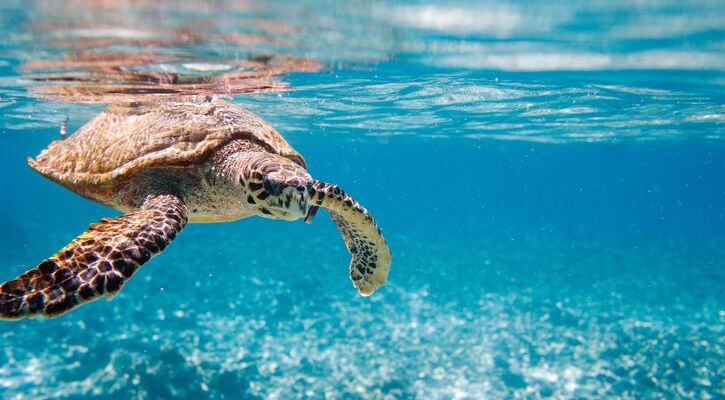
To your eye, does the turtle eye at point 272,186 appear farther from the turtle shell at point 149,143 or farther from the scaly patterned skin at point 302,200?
the turtle shell at point 149,143

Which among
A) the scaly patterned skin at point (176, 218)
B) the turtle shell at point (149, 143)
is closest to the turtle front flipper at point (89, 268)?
the scaly patterned skin at point (176, 218)

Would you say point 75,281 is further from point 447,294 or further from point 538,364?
point 447,294

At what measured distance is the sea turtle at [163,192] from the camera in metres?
3.46

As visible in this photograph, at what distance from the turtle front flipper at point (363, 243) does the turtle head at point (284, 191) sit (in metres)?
0.49

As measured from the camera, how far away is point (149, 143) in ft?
19.7

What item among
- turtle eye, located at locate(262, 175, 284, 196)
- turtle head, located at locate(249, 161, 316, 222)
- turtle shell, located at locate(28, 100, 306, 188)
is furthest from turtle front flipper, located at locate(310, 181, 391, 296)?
turtle shell, located at locate(28, 100, 306, 188)

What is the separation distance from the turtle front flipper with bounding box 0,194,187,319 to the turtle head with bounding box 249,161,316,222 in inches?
34.1

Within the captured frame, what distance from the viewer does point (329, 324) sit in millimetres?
11859

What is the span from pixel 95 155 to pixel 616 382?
9771mm

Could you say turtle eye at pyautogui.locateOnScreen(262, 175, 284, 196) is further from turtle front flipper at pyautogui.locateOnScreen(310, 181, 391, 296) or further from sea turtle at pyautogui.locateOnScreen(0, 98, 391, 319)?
turtle front flipper at pyautogui.locateOnScreen(310, 181, 391, 296)

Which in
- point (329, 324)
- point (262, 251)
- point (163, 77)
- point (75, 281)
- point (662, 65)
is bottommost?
point (262, 251)

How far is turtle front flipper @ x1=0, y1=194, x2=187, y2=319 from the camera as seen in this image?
10.5ft

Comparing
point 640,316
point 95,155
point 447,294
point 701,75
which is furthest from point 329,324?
point 701,75

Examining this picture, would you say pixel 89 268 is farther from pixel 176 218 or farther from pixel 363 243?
pixel 363 243
